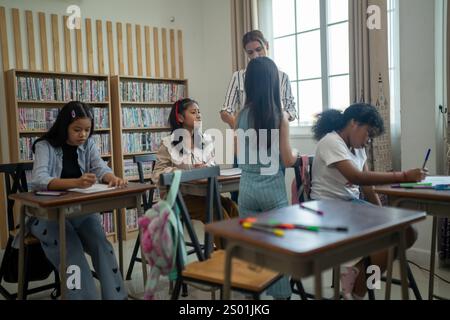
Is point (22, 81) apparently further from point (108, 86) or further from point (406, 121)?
point (406, 121)

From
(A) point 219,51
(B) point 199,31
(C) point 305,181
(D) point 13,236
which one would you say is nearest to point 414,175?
(C) point 305,181

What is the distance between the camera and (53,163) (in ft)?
8.70

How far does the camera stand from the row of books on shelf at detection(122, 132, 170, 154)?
4609 millimetres

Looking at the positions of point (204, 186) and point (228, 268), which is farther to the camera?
point (204, 186)

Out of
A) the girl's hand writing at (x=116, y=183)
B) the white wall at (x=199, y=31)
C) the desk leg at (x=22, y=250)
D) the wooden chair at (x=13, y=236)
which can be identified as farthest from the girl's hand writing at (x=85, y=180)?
the white wall at (x=199, y=31)

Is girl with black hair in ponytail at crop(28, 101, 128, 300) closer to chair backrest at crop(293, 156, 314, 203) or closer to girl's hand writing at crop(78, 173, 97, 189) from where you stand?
girl's hand writing at crop(78, 173, 97, 189)

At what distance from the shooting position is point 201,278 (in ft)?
5.77

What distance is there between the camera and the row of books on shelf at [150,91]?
4586 mm

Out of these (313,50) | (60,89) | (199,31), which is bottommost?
(60,89)

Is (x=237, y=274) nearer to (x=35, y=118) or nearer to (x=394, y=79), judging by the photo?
(x=394, y=79)

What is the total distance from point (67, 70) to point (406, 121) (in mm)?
3123

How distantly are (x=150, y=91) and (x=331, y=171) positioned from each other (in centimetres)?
284

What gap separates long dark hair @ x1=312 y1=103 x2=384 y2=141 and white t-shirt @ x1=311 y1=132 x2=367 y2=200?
0.30 feet
